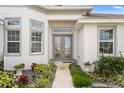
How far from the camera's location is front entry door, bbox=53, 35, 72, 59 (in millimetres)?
21922

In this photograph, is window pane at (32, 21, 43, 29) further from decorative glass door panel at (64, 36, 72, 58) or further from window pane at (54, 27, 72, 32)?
decorative glass door panel at (64, 36, 72, 58)

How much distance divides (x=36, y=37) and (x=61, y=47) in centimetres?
464

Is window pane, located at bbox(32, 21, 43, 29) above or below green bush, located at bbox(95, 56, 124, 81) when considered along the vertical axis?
above

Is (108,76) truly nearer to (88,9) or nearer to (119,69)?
(119,69)

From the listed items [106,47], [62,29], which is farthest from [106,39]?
[62,29]

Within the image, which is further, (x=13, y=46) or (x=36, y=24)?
(x=36, y=24)

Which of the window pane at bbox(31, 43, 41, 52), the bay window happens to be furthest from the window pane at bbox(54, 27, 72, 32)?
the window pane at bbox(31, 43, 41, 52)

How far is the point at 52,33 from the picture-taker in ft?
70.1

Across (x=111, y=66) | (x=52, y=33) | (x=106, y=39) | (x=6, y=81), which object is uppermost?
(x=52, y=33)

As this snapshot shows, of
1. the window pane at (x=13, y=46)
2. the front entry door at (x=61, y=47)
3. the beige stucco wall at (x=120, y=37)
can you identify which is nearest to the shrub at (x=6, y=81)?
the window pane at (x=13, y=46)

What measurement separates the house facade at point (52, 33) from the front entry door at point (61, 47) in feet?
0.30

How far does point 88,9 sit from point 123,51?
240 inches

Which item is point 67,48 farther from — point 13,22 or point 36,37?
point 13,22

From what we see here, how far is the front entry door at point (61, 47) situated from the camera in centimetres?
2192
